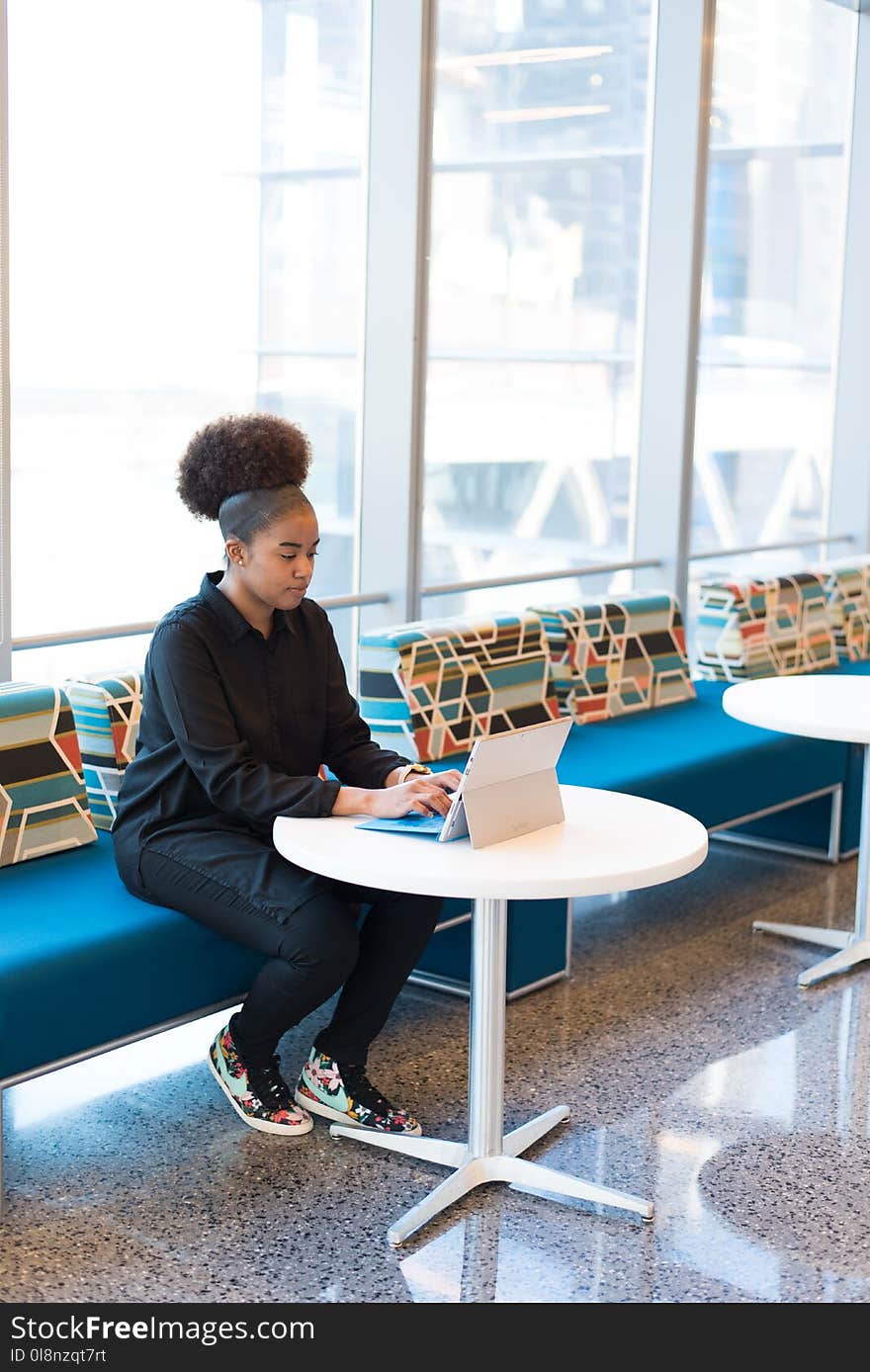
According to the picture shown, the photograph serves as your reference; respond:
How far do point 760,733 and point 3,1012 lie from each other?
2694 mm

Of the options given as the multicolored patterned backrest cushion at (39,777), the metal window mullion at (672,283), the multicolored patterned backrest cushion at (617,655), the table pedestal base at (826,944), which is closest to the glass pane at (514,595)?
the metal window mullion at (672,283)

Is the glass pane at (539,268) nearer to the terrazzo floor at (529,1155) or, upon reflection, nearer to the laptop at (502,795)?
the terrazzo floor at (529,1155)

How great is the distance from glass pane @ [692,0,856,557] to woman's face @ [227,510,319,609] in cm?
458

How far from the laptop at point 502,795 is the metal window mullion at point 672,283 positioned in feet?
11.3

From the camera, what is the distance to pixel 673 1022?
3.68m

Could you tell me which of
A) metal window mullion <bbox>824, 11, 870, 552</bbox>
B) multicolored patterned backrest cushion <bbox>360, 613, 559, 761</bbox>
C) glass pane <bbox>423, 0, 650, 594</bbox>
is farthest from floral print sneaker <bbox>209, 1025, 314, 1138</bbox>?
metal window mullion <bbox>824, 11, 870, 552</bbox>

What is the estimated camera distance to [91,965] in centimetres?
278

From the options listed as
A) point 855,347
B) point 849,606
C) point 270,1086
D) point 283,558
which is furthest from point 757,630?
point 270,1086

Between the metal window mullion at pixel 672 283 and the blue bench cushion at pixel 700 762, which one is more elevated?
the metal window mullion at pixel 672 283

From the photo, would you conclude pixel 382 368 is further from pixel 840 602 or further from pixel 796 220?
pixel 796 220

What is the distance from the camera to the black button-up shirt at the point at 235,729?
2.91m

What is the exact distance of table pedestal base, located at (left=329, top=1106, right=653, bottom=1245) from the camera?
106 inches

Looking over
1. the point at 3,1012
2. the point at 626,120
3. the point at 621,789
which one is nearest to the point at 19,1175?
the point at 3,1012

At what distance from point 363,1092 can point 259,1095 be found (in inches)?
7.8
